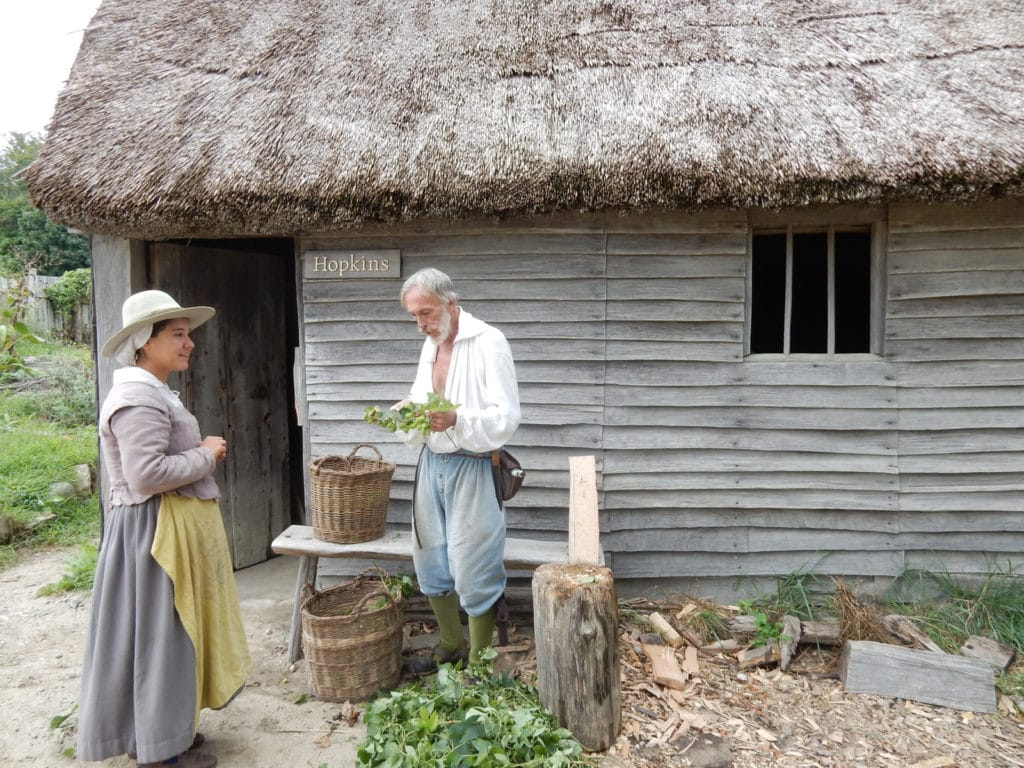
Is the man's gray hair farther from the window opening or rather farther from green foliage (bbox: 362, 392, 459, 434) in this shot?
the window opening

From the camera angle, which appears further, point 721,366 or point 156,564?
point 721,366

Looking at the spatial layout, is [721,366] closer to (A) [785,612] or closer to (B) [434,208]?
(A) [785,612]

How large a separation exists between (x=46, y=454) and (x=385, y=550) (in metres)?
5.14

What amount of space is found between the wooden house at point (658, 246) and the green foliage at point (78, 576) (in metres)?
1.80

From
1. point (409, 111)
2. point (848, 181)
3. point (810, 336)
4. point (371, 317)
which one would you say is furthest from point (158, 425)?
point (810, 336)

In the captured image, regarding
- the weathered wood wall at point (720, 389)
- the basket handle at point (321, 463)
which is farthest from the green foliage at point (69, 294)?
the basket handle at point (321, 463)

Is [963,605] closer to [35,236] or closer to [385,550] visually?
[385,550]

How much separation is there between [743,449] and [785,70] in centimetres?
229

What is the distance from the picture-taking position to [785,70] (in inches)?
159

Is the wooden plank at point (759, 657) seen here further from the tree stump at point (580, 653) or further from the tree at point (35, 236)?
the tree at point (35, 236)

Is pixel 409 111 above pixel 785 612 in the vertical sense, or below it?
above

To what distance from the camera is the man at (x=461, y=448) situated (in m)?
2.90

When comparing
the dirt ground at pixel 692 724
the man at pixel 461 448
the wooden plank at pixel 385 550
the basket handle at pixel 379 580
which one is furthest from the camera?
the wooden plank at pixel 385 550

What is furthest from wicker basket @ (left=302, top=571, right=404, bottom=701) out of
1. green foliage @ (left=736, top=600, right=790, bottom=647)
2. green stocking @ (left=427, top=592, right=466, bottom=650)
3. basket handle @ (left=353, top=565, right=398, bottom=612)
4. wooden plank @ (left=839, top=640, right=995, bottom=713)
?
wooden plank @ (left=839, top=640, right=995, bottom=713)
